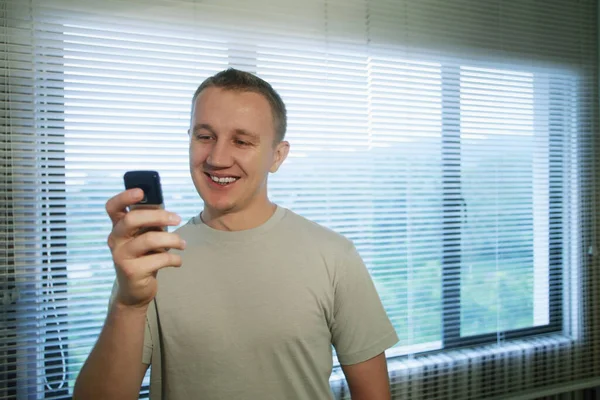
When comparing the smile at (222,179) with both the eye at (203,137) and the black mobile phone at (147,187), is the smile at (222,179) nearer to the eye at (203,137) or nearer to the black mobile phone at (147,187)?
the eye at (203,137)

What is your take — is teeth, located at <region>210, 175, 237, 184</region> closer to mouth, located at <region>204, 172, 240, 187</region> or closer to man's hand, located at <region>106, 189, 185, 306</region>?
mouth, located at <region>204, 172, 240, 187</region>

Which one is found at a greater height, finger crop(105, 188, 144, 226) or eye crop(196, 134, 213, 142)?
eye crop(196, 134, 213, 142)

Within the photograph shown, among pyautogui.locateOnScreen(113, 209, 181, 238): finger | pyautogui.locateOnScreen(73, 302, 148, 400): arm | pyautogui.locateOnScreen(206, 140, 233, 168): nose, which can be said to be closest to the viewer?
pyautogui.locateOnScreen(113, 209, 181, 238): finger

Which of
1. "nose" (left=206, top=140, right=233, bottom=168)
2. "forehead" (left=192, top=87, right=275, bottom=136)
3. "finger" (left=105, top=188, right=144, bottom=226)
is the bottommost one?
"finger" (left=105, top=188, right=144, bottom=226)

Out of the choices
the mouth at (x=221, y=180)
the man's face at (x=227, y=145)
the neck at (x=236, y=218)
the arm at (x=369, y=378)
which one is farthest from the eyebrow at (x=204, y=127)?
the arm at (x=369, y=378)

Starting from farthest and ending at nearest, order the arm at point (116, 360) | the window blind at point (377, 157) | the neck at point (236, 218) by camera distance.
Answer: the window blind at point (377, 157), the neck at point (236, 218), the arm at point (116, 360)

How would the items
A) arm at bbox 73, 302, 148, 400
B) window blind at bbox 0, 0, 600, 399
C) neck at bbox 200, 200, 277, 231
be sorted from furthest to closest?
1. window blind at bbox 0, 0, 600, 399
2. neck at bbox 200, 200, 277, 231
3. arm at bbox 73, 302, 148, 400

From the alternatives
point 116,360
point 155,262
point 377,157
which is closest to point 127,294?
point 155,262

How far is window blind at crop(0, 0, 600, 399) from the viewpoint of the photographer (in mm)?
1422

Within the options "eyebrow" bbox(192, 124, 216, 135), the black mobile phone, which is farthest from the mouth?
the black mobile phone

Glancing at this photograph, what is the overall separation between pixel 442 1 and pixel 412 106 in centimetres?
54

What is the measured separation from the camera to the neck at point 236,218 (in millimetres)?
1100

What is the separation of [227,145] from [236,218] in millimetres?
198

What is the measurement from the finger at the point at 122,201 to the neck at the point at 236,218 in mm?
392
